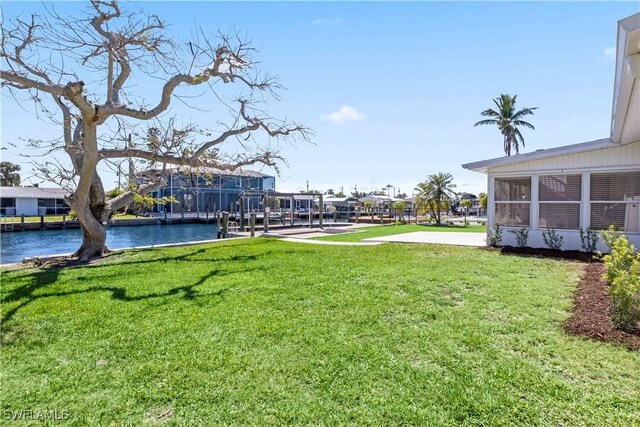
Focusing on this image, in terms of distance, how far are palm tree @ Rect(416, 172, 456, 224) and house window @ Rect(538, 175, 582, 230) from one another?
20.2m

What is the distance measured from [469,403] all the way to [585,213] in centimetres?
986

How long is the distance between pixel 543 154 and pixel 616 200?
2.14 m

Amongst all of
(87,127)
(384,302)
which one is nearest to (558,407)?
(384,302)

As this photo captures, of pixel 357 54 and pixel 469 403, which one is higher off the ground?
pixel 357 54

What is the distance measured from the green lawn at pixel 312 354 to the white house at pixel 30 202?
1508 inches

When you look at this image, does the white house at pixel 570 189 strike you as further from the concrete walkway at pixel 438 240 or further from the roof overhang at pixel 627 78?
the concrete walkway at pixel 438 240

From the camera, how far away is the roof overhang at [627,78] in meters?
3.48

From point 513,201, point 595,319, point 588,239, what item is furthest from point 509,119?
point 595,319

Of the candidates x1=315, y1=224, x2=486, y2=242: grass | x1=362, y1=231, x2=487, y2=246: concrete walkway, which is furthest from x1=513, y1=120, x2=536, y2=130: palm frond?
x1=362, y1=231, x2=487, y2=246: concrete walkway

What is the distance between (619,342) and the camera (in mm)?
3863

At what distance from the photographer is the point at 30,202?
3944cm

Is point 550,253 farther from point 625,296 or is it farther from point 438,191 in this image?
point 438,191

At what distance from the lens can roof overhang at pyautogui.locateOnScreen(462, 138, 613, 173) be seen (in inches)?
385

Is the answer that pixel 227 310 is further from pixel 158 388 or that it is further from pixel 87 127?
pixel 87 127
